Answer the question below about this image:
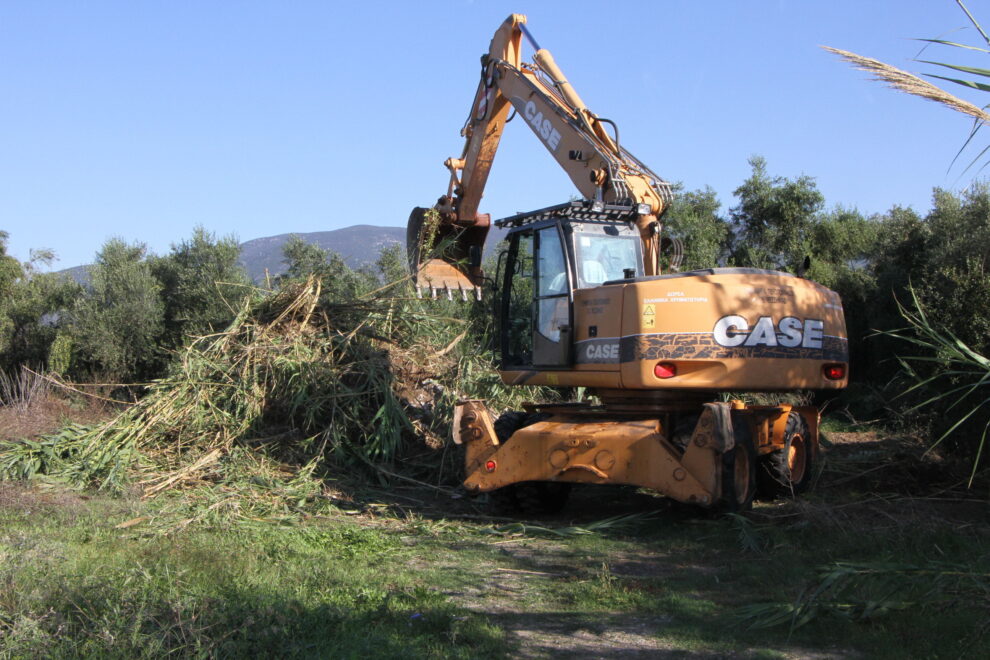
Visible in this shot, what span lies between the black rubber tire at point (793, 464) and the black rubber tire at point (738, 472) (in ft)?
4.52

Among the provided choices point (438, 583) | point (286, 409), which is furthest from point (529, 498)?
point (286, 409)

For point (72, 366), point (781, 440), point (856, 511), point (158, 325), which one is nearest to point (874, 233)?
point (781, 440)

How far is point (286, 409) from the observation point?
10.5 meters

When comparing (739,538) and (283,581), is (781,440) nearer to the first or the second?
(739,538)

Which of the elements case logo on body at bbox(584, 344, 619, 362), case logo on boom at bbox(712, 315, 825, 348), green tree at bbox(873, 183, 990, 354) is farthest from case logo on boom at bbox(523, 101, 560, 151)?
green tree at bbox(873, 183, 990, 354)

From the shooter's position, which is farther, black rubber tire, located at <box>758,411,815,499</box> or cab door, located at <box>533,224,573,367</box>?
black rubber tire, located at <box>758,411,815,499</box>

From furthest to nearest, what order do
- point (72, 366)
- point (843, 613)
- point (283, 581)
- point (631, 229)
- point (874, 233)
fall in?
point (874, 233) → point (72, 366) → point (631, 229) → point (283, 581) → point (843, 613)

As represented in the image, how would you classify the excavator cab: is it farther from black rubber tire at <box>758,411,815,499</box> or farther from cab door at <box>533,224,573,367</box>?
black rubber tire at <box>758,411,815,499</box>

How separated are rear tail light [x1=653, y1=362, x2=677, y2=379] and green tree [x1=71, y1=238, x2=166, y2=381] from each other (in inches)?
489

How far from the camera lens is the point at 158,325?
18297mm

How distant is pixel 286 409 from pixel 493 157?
424cm

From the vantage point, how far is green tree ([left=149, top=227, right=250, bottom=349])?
58.9 feet

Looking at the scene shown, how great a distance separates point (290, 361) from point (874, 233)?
15.2m

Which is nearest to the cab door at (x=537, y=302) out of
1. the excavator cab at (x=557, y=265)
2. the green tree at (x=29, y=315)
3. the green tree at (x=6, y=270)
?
the excavator cab at (x=557, y=265)
